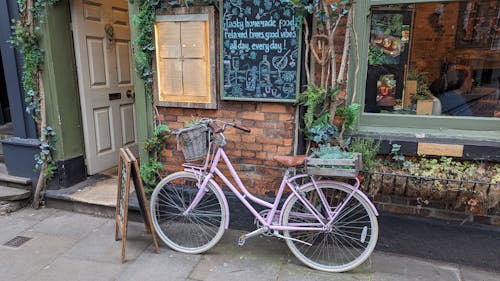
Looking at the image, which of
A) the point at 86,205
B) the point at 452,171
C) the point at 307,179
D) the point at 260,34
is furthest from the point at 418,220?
the point at 86,205

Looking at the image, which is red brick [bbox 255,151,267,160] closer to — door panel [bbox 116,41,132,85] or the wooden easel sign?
the wooden easel sign

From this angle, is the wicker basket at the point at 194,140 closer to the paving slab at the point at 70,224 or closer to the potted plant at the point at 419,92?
the paving slab at the point at 70,224

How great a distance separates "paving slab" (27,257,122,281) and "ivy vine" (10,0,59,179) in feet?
4.69

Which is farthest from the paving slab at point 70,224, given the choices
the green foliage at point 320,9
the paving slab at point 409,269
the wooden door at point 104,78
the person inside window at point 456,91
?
the person inside window at point 456,91

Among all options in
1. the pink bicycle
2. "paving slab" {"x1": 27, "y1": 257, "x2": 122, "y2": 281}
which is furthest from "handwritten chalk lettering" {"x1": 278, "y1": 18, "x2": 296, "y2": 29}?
"paving slab" {"x1": 27, "y1": 257, "x2": 122, "y2": 281}

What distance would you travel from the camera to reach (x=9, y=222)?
3.88m

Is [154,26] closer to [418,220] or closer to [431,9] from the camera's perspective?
[431,9]

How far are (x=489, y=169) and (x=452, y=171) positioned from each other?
11.5 inches

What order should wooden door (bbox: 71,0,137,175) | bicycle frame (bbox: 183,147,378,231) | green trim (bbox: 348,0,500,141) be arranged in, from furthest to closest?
wooden door (bbox: 71,0,137,175), green trim (bbox: 348,0,500,141), bicycle frame (bbox: 183,147,378,231)

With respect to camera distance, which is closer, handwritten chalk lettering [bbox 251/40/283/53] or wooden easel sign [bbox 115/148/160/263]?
wooden easel sign [bbox 115/148/160/263]

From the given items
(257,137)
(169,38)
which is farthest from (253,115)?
(169,38)

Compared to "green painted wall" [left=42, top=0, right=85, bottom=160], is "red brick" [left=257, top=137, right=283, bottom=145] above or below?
below

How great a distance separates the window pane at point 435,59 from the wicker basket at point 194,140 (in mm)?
1501

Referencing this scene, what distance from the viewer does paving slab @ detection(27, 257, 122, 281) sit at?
291 centimetres
